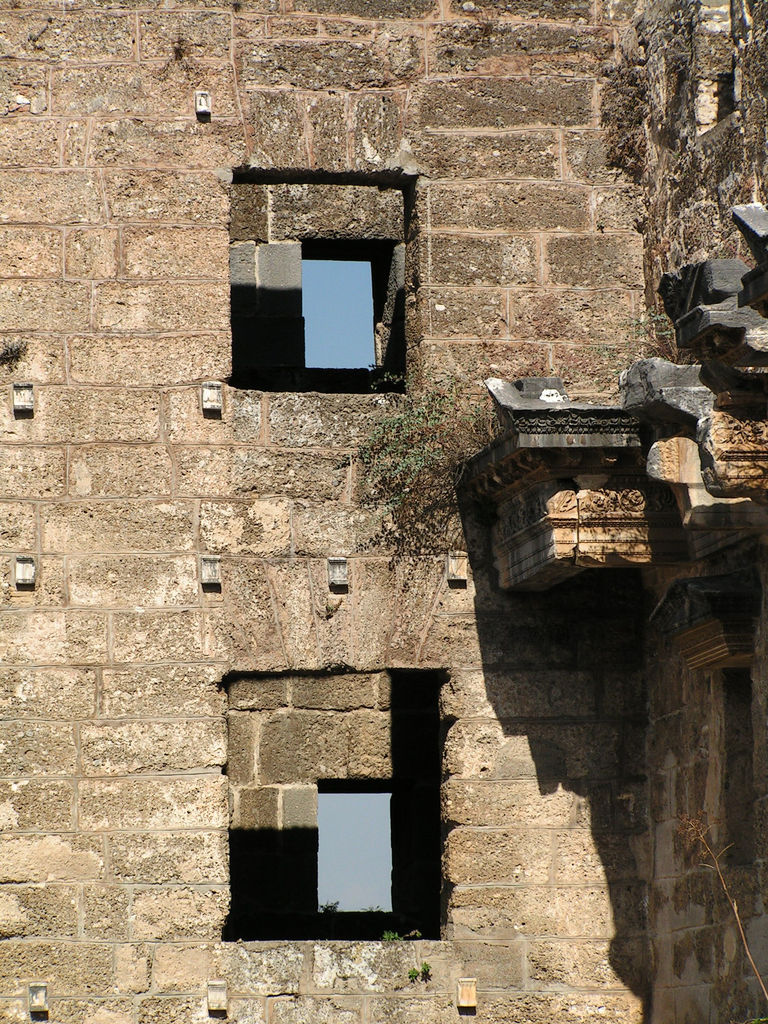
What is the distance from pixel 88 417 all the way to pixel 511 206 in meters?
2.22

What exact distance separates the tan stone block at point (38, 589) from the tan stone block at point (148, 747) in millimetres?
575

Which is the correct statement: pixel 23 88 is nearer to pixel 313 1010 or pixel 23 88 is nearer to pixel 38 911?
pixel 38 911

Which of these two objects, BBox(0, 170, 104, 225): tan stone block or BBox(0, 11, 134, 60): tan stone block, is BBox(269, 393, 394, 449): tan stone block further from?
BBox(0, 11, 134, 60): tan stone block

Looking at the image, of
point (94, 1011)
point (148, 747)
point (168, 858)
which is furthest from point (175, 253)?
point (94, 1011)

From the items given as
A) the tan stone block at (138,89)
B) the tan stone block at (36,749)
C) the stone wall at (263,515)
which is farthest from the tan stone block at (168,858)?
the tan stone block at (138,89)

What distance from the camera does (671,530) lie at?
737 centimetres

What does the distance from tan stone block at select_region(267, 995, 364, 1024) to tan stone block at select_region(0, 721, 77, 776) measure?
135 centimetres

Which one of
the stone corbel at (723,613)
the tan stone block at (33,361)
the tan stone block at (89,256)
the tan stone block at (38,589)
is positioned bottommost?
the stone corbel at (723,613)

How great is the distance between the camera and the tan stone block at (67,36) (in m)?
8.21

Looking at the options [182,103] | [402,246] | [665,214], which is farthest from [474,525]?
[402,246]

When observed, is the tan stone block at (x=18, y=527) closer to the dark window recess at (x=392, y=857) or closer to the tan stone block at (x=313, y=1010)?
the tan stone block at (x=313, y=1010)

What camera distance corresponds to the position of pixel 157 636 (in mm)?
7879

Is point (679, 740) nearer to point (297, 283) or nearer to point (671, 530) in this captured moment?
point (671, 530)

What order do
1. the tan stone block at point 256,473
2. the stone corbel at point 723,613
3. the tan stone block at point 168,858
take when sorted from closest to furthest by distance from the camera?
1. the stone corbel at point 723,613
2. the tan stone block at point 168,858
3. the tan stone block at point 256,473
